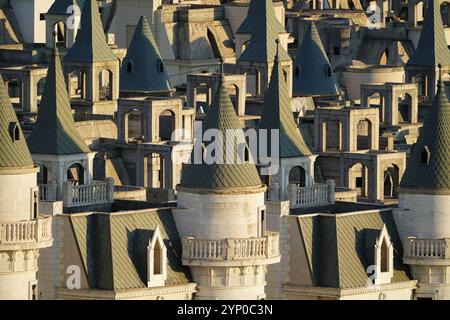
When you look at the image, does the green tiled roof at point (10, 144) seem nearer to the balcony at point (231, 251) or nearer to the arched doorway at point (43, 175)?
the balcony at point (231, 251)

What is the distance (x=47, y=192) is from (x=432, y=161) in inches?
501

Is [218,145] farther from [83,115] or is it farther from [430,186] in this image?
[83,115]

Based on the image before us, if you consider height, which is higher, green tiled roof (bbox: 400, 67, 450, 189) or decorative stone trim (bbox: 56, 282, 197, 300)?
green tiled roof (bbox: 400, 67, 450, 189)

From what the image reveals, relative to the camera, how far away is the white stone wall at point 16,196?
15175 centimetres

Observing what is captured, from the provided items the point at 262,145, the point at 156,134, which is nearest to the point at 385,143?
the point at 156,134

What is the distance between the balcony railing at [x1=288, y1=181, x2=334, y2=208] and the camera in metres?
166

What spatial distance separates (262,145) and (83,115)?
2968cm

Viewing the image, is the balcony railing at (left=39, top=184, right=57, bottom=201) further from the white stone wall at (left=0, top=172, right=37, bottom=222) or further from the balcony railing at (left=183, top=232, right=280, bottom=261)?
the white stone wall at (left=0, top=172, right=37, bottom=222)

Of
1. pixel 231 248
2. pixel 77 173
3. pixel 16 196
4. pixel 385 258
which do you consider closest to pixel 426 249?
pixel 385 258

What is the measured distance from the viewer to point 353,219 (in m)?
164

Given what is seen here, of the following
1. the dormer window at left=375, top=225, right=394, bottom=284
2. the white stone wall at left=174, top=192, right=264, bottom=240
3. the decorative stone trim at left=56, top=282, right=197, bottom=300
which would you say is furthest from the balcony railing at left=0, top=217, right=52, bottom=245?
the dormer window at left=375, top=225, right=394, bottom=284

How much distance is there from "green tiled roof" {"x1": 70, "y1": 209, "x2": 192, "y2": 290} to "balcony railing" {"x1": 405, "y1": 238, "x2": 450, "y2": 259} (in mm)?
9896

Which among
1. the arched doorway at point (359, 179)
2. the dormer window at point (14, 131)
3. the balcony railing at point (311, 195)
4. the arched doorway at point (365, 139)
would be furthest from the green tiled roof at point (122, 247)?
the arched doorway at point (365, 139)

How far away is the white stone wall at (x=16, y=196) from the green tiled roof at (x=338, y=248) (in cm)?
1348
